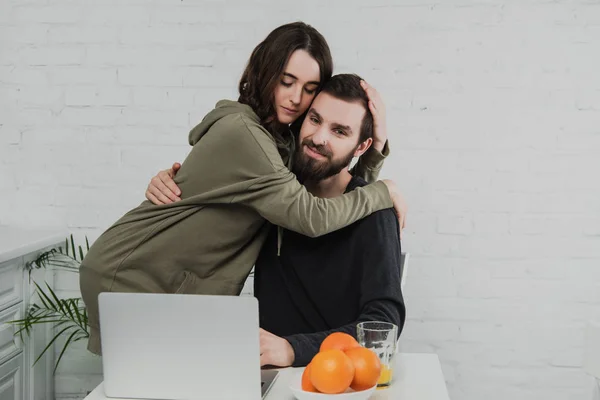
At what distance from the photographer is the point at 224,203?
2115 mm

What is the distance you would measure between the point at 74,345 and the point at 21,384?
1.01 ft

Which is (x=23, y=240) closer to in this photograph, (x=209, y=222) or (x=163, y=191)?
(x=163, y=191)

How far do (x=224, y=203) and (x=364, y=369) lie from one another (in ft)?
2.74

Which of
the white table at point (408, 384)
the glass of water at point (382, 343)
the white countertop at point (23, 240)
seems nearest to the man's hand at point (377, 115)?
the white table at point (408, 384)

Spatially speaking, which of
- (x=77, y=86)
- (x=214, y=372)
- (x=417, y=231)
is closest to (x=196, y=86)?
(x=77, y=86)

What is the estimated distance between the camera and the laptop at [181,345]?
139 centimetres

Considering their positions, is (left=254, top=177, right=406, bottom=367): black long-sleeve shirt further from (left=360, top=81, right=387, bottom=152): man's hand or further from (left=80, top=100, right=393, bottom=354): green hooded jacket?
(left=360, top=81, right=387, bottom=152): man's hand

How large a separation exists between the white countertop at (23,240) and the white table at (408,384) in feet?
4.06

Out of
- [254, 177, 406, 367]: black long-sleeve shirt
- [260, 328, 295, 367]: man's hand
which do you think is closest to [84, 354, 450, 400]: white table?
[260, 328, 295, 367]: man's hand

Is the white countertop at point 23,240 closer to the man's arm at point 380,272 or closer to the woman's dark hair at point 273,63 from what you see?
the woman's dark hair at point 273,63

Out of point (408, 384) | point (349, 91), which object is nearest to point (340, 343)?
point (408, 384)

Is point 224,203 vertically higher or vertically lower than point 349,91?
lower

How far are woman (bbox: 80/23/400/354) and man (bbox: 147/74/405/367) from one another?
6 cm

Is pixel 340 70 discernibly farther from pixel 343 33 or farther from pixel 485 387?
pixel 485 387
